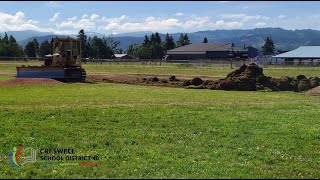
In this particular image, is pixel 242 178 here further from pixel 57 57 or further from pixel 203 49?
pixel 203 49

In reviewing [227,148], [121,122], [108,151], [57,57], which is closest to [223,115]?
[121,122]

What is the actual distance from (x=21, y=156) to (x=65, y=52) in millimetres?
33046

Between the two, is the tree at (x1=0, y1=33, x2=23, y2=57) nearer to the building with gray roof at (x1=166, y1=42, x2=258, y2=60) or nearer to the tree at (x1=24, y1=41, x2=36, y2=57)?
the tree at (x1=24, y1=41, x2=36, y2=57)

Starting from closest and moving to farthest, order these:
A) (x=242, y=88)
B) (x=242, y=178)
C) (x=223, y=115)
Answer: (x=242, y=178), (x=223, y=115), (x=242, y=88)

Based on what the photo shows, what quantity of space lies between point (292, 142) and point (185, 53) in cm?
17053

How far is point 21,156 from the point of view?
Result: 396 inches

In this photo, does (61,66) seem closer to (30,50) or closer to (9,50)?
(9,50)

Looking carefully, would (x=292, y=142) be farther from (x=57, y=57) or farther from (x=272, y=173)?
(x=57, y=57)

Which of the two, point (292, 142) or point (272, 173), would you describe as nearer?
point (272, 173)

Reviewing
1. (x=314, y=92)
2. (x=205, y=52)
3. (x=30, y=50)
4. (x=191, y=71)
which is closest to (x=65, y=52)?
(x=314, y=92)

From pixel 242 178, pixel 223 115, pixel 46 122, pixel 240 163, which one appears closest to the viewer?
pixel 242 178

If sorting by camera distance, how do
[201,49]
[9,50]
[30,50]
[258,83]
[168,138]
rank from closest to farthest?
[168,138], [258,83], [9,50], [30,50], [201,49]

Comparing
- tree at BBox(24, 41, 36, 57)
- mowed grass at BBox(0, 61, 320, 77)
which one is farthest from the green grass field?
tree at BBox(24, 41, 36, 57)

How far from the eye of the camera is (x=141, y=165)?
9.33m
